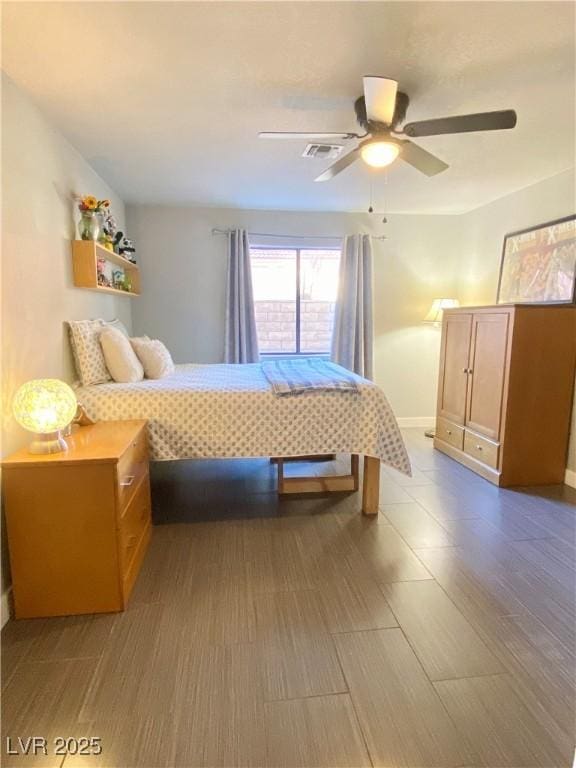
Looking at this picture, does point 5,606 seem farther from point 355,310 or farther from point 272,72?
point 355,310

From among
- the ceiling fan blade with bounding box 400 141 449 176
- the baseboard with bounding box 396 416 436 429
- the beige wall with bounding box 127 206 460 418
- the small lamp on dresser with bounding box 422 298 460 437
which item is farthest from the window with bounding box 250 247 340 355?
the ceiling fan blade with bounding box 400 141 449 176

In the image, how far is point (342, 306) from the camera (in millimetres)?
4562

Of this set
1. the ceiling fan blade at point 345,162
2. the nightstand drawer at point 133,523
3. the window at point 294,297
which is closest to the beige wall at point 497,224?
the window at point 294,297

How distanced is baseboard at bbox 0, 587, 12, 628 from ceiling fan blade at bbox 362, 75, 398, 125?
101 inches

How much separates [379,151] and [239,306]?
254cm

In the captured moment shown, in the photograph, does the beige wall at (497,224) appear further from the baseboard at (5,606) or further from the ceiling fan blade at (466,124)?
the baseboard at (5,606)

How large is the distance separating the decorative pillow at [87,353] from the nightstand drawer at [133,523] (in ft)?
2.37

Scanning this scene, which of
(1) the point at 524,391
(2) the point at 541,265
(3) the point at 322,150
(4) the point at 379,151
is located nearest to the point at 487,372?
(1) the point at 524,391

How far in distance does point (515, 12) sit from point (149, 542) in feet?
9.31

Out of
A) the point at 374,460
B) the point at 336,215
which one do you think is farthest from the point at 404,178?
the point at 374,460

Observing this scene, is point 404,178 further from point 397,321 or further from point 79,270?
point 79,270

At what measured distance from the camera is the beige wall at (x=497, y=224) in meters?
3.21

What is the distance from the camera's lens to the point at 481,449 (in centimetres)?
340

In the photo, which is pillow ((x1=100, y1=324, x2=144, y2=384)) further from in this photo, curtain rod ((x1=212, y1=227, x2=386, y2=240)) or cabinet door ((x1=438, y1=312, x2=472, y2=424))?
cabinet door ((x1=438, y1=312, x2=472, y2=424))
